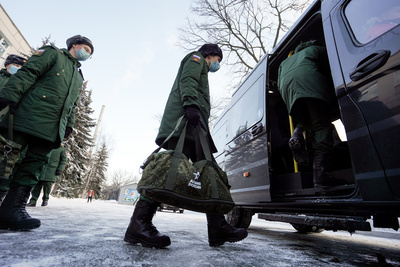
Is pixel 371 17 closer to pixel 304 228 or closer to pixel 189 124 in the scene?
pixel 189 124

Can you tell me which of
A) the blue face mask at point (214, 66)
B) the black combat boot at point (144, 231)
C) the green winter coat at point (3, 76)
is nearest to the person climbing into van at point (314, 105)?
the blue face mask at point (214, 66)

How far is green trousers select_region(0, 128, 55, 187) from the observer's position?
5.85 ft

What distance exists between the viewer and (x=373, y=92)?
1.24m

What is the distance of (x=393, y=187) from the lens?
1.12m

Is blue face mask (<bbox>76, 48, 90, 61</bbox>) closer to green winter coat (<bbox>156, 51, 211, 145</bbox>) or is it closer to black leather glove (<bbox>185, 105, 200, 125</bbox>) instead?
green winter coat (<bbox>156, 51, 211, 145</bbox>)

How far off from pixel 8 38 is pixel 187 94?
18.7 m

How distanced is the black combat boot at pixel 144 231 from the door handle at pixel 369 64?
1.67m

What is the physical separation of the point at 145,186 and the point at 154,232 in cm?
40

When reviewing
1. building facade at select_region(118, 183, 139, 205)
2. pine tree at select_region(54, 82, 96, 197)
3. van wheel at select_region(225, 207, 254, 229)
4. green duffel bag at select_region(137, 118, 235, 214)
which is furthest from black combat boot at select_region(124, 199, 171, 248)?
building facade at select_region(118, 183, 139, 205)

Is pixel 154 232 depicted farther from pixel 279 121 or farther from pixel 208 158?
pixel 279 121

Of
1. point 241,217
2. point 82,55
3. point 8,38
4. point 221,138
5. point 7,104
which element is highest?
point 8,38

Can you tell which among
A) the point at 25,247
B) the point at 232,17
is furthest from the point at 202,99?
the point at 232,17

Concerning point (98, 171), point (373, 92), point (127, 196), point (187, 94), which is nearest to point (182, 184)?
point (187, 94)

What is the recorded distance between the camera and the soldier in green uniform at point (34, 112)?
5.39 feet
